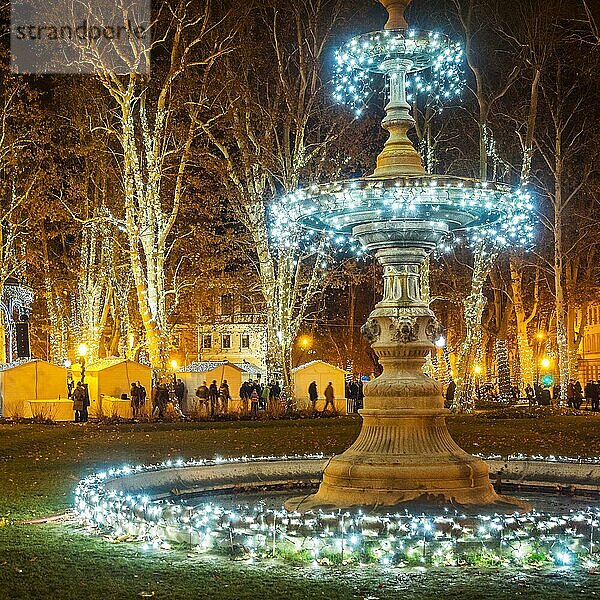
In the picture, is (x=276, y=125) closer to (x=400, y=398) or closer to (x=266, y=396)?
(x=266, y=396)

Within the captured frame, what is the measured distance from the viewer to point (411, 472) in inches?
474

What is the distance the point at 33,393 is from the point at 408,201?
27.4 metres

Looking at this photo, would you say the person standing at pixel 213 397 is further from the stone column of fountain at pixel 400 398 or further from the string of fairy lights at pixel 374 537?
the string of fairy lights at pixel 374 537

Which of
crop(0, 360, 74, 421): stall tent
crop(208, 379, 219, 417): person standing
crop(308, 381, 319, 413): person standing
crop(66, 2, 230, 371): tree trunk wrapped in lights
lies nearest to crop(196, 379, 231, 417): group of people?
crop(208, 379, 219, 417): person standing

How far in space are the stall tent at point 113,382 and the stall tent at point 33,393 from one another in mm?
1218

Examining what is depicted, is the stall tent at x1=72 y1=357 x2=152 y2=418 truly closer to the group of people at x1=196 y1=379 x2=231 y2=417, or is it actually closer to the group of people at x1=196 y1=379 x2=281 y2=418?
the group of people at x1=196 y1=379 x2=231 y2=417

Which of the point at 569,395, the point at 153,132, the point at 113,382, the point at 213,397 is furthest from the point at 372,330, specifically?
the point at 569,395

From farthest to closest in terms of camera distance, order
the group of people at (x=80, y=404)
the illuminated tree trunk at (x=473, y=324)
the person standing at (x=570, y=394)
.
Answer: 1. the person standing at (x=570, y=394)
2. the illuminated tree trunk at (x=473, y=324)
3. the group of people at (x=80, y=404)

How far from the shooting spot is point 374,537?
9.52 meters

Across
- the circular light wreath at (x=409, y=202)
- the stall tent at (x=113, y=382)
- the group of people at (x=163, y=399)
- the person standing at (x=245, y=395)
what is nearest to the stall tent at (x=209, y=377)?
the person standing at (x=245, y=395)

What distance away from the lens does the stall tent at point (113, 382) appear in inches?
1451

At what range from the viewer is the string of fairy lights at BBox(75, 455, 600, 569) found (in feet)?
30.6

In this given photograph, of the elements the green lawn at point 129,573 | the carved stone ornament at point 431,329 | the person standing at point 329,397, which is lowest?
the green lawn at point 129,573

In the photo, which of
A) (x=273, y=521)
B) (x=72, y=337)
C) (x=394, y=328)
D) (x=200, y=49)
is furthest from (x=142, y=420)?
(x=273, y=521)
